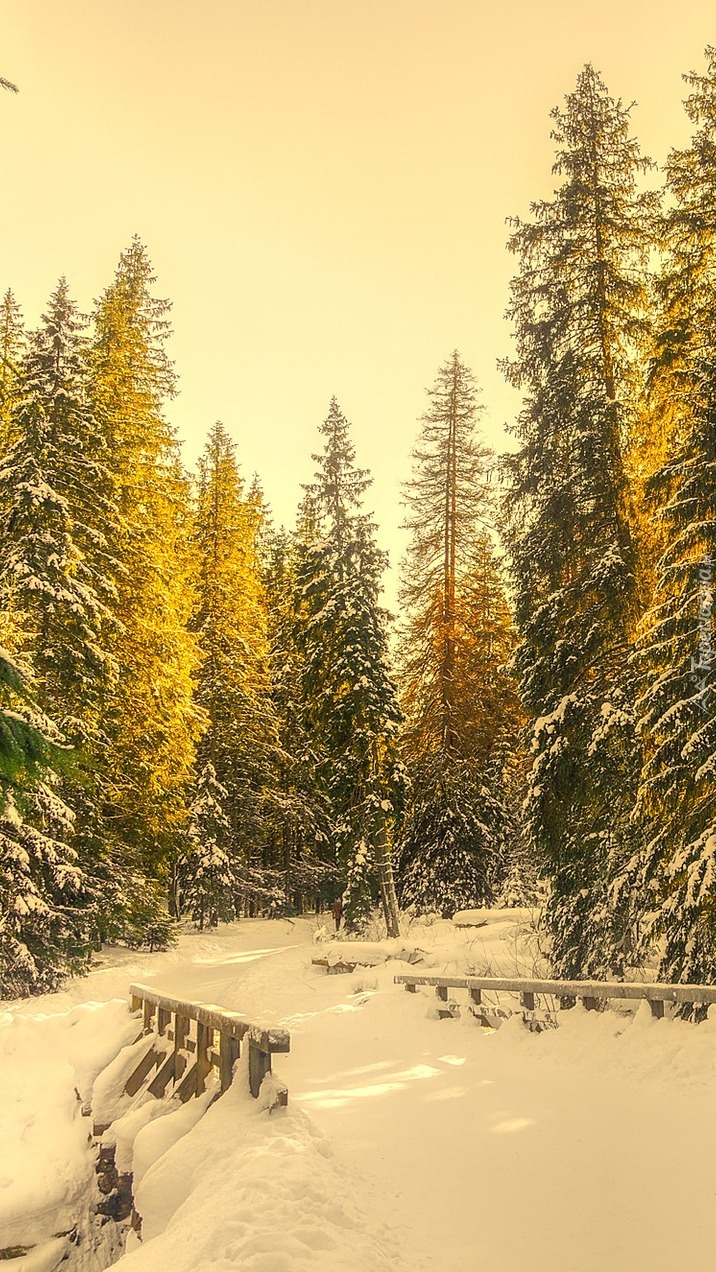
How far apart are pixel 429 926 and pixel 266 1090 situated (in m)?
18.4

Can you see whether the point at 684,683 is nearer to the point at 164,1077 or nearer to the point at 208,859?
the point at 164,1077

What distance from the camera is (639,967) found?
42.5 ft

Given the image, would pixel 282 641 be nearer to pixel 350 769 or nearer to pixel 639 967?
pixel 350 769

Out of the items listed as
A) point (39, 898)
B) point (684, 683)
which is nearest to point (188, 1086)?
point (684, 683)

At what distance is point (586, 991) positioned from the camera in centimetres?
945

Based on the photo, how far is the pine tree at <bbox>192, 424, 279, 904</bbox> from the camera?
30.2 m

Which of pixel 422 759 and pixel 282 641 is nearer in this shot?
pixel 422 759

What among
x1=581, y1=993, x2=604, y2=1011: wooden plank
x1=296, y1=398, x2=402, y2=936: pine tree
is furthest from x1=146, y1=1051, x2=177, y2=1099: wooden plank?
x1=296, y1=398, x2=402, y2=936: pine tree

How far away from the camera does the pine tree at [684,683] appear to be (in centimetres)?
1016

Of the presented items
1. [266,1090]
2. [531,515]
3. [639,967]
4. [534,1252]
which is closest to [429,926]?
[639,967]

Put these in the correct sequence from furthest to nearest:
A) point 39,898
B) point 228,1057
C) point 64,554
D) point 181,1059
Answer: point 64,554 < point 39,898 < point 181,1059 < point 228,1057

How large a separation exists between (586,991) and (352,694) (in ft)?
52.5

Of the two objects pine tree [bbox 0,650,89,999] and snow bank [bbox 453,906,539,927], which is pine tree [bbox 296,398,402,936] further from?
pine tree [bbox 0,650,89,999]

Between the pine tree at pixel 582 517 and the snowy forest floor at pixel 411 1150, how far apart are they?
11.5ft
